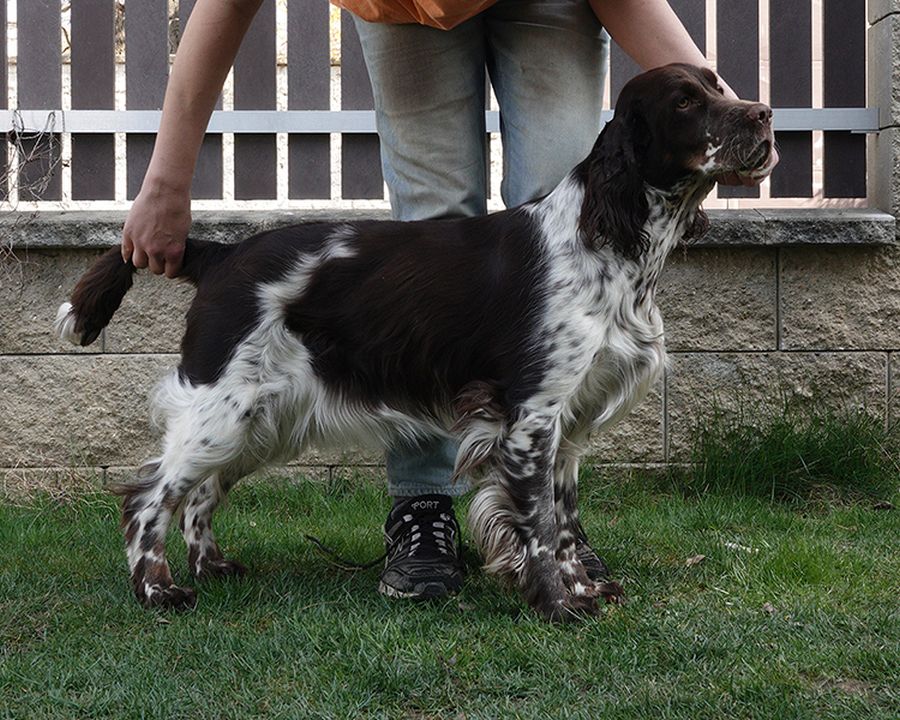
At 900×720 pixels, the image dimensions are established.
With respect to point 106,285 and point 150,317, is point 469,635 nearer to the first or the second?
point 106,285

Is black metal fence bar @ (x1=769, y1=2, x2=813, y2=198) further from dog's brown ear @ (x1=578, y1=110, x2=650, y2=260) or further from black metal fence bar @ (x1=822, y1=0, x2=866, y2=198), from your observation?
dog's brown ear @ (x1=578, y1=110, x2=650, y2=260)

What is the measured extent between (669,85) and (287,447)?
1.42 m

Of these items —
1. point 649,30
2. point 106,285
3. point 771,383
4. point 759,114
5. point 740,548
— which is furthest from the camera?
point 771,383

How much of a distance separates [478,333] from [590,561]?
2.48 feet

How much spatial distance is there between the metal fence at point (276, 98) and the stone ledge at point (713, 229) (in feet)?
0.88

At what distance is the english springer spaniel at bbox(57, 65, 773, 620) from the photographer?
118 inches

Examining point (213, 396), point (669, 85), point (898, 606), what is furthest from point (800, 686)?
point (213, 396)

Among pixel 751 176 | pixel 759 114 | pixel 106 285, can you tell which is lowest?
pixel 106 285

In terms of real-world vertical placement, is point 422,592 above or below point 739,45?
below

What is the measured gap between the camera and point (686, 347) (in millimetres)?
4676

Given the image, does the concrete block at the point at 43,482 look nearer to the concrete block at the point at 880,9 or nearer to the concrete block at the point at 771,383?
the concrete block at the point at 771,383

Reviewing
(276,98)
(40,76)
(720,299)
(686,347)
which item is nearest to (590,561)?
(686,347)

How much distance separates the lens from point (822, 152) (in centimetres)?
487

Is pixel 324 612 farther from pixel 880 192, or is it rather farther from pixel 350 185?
pixel 880 192
